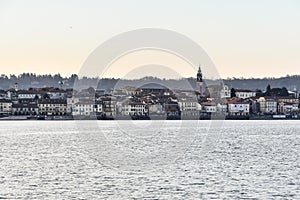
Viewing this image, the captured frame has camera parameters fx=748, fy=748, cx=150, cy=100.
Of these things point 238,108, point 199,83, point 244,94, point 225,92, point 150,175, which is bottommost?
point 150,175

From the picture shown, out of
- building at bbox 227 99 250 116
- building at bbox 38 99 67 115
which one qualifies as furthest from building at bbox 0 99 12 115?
building at bbox 227 99 250 116

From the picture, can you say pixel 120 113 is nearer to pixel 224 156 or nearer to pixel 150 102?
pixel 150 102

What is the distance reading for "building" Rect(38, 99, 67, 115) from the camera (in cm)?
13012

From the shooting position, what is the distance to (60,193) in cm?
2216

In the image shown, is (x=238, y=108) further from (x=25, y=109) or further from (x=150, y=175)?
(x=150, y=175)

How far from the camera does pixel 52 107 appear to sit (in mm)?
130000

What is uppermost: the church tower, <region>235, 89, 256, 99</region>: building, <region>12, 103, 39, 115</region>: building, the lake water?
the church tower

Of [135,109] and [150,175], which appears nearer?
[150,175]

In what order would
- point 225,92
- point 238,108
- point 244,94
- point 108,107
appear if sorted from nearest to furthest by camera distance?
point 108,107 < point 238,108 < point 225,92 < point 244,94

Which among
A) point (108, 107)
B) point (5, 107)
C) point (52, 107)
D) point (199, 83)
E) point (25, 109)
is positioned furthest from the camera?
point (199, 83)

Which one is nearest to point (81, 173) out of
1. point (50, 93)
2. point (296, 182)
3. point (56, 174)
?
point (56, 174)

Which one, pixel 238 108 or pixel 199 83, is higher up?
pixel 199 83

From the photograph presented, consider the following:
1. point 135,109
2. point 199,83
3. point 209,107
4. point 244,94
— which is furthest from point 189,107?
point 244,94

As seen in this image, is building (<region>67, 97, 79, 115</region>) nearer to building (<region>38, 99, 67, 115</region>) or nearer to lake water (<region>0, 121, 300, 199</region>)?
building (<region>38, 99, 67, 115</region>)
